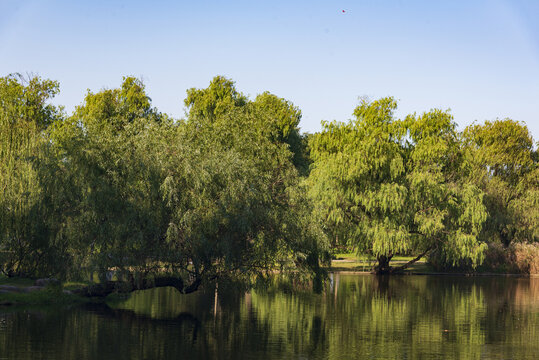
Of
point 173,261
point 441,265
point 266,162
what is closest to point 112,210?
point 173,261

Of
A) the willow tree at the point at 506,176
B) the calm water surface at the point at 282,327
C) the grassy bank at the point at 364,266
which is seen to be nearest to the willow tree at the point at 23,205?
the calm water surface at the point at 282,327

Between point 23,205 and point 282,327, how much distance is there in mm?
13683

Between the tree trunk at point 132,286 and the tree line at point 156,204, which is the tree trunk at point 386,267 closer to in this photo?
the tree line at point 156,204

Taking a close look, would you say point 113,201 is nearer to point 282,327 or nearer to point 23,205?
point 23,205

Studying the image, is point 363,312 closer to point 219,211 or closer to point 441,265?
point 219,211

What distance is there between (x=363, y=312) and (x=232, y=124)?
45.4 feet

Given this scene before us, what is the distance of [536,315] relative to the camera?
3291 centimetres

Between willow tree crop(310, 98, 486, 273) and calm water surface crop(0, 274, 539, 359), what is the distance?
903 centimetres

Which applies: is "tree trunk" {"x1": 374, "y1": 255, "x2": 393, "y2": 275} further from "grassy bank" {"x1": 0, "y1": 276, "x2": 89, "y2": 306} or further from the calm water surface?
"grassy bank" {"x1": 0, "y1": 276, "x2": 89, "y2": 306}

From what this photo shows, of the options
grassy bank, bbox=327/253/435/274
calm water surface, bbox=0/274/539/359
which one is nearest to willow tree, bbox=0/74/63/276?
calm water surface, bbox=0/274/539/359

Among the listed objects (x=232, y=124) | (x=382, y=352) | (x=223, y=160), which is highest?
(x=232, y=124)

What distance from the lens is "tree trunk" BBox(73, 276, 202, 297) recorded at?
29536 millimetres

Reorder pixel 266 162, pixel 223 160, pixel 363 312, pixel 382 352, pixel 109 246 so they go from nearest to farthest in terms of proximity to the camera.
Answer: pixel 382 352, pixel 109 246, pixel 223 160, pixel 363 312, pixel 266 162

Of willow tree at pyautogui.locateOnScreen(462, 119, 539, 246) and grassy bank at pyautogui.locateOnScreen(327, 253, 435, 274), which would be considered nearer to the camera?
grassy bank at pyautogui.locateOnScreen(327, 253, 435, 274)
